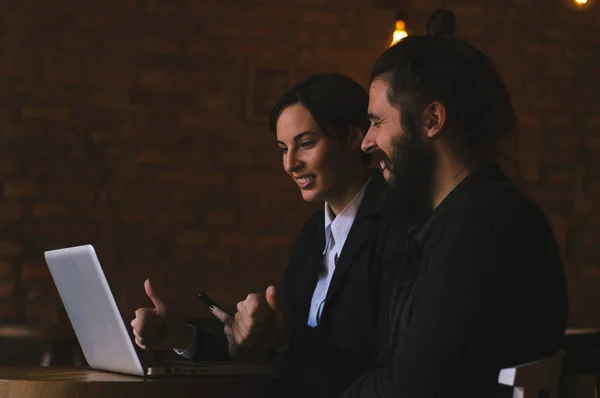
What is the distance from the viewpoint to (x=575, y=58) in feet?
15.2

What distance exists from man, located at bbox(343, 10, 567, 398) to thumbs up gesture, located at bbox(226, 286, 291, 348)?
1.04 feet

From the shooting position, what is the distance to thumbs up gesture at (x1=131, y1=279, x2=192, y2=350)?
2.09m

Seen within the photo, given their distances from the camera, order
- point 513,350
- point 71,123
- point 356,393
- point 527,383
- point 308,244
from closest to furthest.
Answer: point 527,383
point 513,350
point 356,393
point 308,244
point 71,123

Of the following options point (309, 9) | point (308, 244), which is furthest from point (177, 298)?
point (308, 244)

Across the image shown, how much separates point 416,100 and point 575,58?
317cm

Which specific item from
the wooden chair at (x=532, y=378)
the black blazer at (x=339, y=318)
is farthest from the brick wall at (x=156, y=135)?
the wooden chair at (x=532, y=378)

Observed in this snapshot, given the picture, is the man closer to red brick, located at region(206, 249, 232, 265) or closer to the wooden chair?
the wooden chair

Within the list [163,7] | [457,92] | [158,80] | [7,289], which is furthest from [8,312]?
[457,92]

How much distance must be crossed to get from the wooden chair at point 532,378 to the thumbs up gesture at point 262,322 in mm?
624

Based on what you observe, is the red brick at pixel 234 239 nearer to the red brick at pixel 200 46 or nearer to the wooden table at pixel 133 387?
the red brick at pixel 200 46

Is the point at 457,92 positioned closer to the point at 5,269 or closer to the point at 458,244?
the point at 458,244

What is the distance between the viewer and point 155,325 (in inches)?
82.8

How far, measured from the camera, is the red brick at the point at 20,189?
3.77 meters

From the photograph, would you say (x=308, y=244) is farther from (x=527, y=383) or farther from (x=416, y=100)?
(x=527, y=383)
